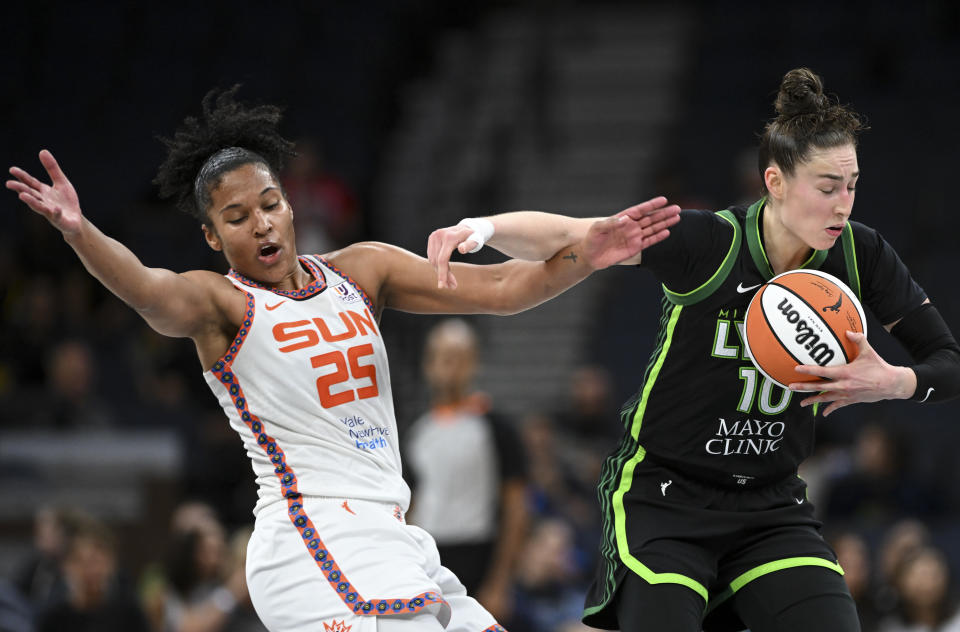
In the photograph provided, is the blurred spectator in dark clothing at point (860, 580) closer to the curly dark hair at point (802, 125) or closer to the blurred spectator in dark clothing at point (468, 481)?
the blurred spectator in dark clothing at point (468, 481)

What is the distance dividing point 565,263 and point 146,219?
355 inches

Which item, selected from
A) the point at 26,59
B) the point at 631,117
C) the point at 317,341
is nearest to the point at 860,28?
the point at 631,117

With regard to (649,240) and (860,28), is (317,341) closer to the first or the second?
(649,240)

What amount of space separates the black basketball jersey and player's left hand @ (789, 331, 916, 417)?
0.69 feet

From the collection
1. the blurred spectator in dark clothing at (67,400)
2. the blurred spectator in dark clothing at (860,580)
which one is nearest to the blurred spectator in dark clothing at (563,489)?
the blurred spectator in dark clothing at (860,580)

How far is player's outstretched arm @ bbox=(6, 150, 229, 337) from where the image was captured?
11.9ft

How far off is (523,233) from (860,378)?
1.14 metres

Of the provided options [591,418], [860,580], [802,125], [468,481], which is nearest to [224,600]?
[468,481]

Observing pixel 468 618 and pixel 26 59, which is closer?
pixel 468 618

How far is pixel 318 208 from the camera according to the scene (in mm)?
10141

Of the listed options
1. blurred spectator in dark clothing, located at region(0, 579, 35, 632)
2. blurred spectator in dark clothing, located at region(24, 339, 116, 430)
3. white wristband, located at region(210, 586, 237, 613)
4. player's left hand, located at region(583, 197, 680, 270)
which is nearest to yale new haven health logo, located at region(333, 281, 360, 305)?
player's left hand, located at region(583, 197, 680, 270)

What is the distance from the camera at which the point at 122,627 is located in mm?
7410

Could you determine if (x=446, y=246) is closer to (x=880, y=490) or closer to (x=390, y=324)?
(x=880, y=490)

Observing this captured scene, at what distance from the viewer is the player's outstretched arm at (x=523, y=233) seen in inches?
156
